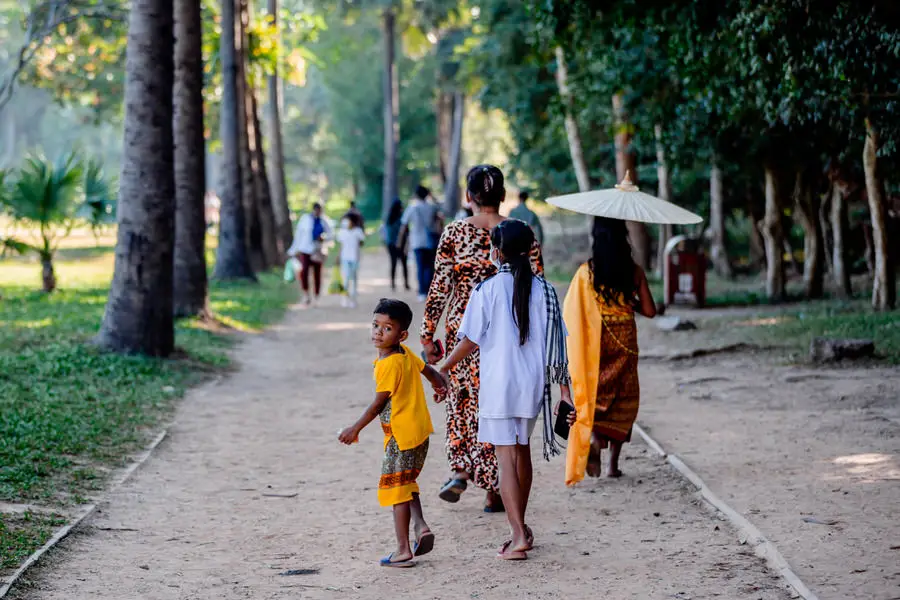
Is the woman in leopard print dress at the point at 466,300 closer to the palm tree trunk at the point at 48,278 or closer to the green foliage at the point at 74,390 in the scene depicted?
the green foliage at the point at 74,390

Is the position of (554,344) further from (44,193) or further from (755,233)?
(755,233)

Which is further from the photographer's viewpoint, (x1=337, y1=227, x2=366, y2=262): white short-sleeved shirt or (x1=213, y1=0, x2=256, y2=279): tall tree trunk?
(x1=213, y1=0, x2=256, y2=279): tall tree trunk

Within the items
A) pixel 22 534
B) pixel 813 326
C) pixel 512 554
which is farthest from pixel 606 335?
pixel 813 326

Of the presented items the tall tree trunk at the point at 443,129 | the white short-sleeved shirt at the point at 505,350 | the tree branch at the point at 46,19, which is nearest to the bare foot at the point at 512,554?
the white short-sleeved shirt at the point at 505,350

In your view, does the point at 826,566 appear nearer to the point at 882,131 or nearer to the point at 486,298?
the point at 486,298

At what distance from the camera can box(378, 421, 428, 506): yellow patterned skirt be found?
607 cm

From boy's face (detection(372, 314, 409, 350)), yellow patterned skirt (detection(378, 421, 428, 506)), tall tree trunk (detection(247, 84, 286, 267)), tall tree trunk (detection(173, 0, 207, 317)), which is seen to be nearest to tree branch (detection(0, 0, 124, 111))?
tall tree trunk (detection(247, 84, 286, 267))

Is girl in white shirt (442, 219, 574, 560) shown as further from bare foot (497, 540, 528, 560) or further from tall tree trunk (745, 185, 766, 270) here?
tall tree trunk (745, 185, 766, 270)

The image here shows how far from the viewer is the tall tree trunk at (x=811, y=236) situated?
20.3 m

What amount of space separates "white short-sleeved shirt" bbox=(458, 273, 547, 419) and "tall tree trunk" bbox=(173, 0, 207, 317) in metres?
11.7

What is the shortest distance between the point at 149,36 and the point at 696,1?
6.08 metres

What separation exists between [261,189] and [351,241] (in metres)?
9.39

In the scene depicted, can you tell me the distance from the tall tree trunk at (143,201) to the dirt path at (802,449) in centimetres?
543

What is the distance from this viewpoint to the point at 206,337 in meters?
16.1
